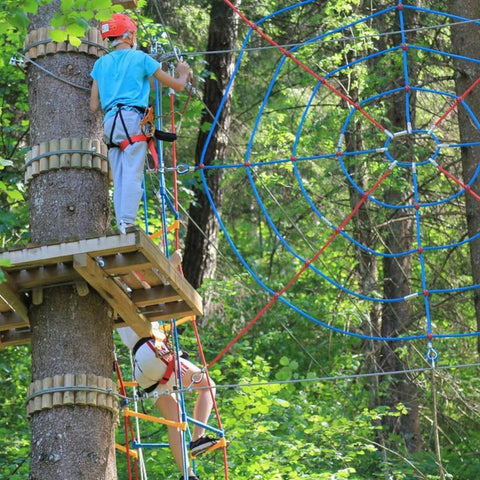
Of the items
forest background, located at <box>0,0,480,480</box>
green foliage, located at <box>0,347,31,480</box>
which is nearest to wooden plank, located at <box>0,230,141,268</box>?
forest background, located at <box>0,0,480,480</box>

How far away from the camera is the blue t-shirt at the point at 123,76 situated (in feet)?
15.8

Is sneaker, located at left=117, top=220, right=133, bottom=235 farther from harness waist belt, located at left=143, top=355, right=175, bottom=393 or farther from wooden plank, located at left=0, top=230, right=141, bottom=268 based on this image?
harness waist belt, located at left=143, top=355, right=175, bottom=393

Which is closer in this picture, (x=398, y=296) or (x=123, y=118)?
(x=123, y=118)

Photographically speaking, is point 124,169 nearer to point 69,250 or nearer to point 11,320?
point 69,250

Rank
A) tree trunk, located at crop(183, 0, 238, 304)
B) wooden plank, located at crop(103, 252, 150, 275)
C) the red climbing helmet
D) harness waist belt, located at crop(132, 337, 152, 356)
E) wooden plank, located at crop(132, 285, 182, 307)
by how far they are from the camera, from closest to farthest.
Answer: wooden plank, located at crop(103, 252, 150, 275), wooden plank, located at crop(132, 285, 182, 307), the red climbing helmet, harness waist belt, located at crop(132, 337, 152, 356), tree trunk, located at crop(183, 0, 238, 304)

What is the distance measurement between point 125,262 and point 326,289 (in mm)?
7079

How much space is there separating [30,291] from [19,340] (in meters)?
0.56

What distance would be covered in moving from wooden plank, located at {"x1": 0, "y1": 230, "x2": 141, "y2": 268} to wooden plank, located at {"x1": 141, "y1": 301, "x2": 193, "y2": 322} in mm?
585

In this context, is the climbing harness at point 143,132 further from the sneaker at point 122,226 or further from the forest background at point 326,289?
the forest background at point 326,289

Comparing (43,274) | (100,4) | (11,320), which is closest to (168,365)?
(11,320)

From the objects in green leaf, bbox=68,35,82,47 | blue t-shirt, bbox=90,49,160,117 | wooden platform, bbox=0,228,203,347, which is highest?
green leaf, bbox=68,35,82,47

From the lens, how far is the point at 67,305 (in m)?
4.52

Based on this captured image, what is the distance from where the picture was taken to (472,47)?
7426 millimetres

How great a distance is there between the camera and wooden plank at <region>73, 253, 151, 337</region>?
4293 millimetres
